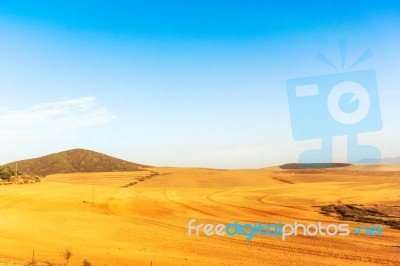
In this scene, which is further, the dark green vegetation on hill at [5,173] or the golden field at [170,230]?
the dark green vegetation on hill at [5,173]

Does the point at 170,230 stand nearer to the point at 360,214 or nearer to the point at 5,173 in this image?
the point at 360,214

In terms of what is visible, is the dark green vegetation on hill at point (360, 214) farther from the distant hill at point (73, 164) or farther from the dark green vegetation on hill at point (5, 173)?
the distant hill at point (73, 164)

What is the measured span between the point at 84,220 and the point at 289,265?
23.0m

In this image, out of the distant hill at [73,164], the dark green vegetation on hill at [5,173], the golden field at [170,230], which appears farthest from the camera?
the distant hill at [73,164]

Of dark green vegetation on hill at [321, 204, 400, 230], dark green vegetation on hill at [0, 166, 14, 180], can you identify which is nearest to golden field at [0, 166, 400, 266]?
dark green vegetation on hill at [321, 204, 400, 230]

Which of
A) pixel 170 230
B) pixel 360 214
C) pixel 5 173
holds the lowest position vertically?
pixel 360 214

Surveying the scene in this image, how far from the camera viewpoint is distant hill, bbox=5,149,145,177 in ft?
412

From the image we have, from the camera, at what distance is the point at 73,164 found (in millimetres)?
130250

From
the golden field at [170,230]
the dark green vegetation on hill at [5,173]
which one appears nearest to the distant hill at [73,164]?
the dark green vegetation on hill at [5,173]

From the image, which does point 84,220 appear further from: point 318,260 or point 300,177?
point 300,177

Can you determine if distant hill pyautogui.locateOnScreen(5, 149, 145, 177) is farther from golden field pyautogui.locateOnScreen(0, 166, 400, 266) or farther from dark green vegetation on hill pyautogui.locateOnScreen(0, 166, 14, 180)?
golden field pyautogui.locateOnScreen(0, 166, 400, 266)

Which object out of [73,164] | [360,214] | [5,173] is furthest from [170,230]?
[73,164]

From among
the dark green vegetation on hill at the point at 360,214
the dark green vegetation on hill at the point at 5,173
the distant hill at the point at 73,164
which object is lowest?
the dark green vegetation on hill at the point at 360,214

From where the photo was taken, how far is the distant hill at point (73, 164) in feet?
412
